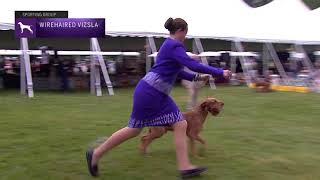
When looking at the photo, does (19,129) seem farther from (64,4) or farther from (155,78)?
(64,4)

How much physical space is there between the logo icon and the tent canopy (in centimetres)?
52

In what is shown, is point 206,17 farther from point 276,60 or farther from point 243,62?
point 276,60

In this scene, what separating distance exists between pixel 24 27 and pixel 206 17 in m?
8.41

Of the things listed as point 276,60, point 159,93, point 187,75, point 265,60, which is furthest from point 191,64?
point 265,60

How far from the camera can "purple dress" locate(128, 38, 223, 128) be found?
5.32 meters

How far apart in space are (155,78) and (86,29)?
13404mm

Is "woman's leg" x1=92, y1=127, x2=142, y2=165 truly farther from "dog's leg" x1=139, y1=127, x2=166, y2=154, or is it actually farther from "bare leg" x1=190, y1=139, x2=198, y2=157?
"bare leg" x1=190, y1=139, x2=198, y2=157

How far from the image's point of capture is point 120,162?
6324 millimetres

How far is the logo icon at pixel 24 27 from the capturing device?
17.4m

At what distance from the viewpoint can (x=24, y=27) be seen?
57.3 feet

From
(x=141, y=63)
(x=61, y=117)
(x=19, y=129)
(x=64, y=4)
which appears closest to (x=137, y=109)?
(x=19, y=129)

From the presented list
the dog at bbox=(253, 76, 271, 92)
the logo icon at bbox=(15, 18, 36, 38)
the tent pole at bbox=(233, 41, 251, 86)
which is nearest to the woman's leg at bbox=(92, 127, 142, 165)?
the logo icon at bbox=(15, 18, 36, 38)

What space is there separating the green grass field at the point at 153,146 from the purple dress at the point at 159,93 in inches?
25.7
